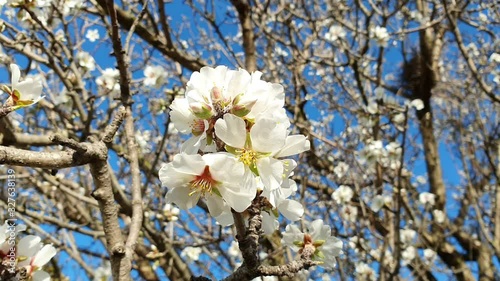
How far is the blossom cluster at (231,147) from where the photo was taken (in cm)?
86

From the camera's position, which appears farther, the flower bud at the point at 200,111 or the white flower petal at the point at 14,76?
the white flower petal at the point at 14,76

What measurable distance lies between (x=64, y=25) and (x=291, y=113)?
2.17 meters

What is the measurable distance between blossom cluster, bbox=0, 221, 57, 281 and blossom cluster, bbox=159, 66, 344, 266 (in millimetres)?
378

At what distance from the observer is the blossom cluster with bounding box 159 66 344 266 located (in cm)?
86

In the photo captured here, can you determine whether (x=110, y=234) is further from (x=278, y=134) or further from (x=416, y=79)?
(x=416, y=79)

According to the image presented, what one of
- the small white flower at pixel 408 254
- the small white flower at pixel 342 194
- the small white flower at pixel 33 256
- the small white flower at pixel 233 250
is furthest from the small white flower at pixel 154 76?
the small white flower at pixel 408 254

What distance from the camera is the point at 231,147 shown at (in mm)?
888

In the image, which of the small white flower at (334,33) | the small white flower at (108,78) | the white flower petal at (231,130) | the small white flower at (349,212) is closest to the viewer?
the white flower petal at (231,130)

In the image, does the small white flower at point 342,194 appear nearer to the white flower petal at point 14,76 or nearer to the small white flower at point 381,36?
the small white flower at point 381,36

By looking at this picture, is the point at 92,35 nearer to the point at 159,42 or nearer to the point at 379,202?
the point at 159,42

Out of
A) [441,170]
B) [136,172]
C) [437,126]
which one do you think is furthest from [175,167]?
[437,126]

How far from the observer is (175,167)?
2.88ft

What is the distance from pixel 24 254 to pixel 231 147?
0.58 meters

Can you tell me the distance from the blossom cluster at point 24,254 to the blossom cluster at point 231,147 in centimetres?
38
